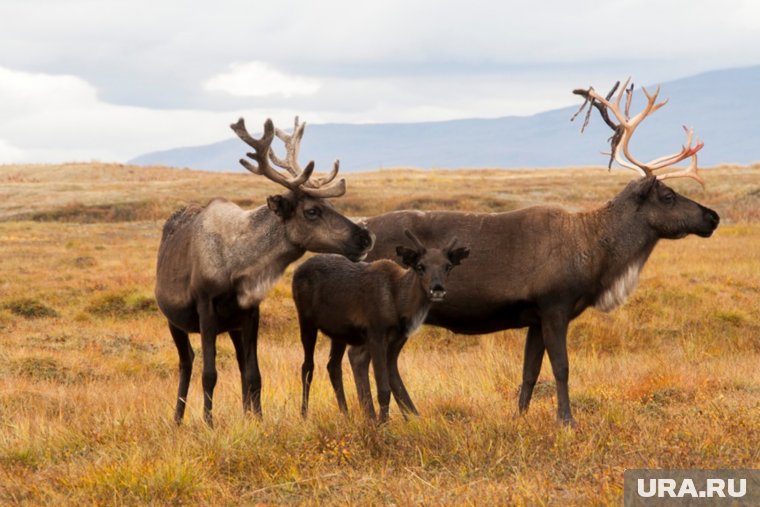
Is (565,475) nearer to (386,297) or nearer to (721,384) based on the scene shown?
(386,297)

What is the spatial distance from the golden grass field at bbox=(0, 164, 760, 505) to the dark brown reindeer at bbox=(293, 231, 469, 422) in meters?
0.39

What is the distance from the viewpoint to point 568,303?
993 cm

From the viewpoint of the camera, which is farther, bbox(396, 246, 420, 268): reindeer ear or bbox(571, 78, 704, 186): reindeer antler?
bbox(571, 78, 704, 186): reindeer antler

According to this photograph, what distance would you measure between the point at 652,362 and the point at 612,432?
15.7 feet

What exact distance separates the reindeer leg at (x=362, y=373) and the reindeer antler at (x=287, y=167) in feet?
6.74

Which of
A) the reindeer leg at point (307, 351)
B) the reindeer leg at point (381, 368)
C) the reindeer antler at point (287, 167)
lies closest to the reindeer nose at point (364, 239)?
the reindeer antler at point (287, 167)

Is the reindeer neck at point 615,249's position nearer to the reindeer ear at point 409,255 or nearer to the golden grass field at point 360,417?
the golden grass field at point 360,417

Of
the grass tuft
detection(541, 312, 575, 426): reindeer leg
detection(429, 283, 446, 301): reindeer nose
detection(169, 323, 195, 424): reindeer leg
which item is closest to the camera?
detection(429, 283, 446, 301): reindeer nose

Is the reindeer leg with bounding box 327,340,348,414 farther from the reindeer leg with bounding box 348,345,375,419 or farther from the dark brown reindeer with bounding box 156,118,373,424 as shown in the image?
the dark brown reindeer with bounding box 156,118,373,424

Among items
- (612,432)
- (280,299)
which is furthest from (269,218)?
(280,299)

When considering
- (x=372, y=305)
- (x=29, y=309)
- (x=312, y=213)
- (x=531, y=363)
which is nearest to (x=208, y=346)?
(x=312, y=213)

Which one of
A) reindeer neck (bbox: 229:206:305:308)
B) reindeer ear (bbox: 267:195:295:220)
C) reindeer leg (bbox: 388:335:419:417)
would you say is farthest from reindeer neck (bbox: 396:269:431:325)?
reindeer ear (bbox: 267:195:295:220)

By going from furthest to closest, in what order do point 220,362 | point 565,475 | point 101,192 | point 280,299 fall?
1. point 101,192
2. point 280,299
3. point 220,362
4. point 565,475

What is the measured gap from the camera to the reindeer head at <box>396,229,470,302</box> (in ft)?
31.0
